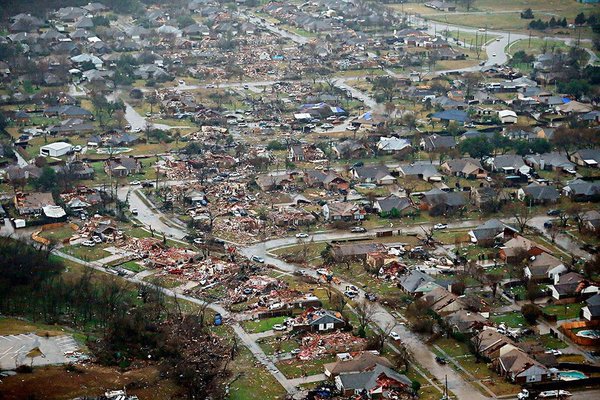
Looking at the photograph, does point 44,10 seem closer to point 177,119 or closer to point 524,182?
point 177,119

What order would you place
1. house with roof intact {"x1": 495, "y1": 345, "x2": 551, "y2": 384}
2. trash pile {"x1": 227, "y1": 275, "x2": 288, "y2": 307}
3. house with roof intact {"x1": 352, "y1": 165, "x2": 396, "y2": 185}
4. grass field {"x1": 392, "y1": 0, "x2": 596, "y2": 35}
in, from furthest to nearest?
grass field {"x1": 392, "y1": 0, "x2": 596, "y2": 35}, house with roof intact {"x1": 352, "y1": 165, "x2": 396, "y2": 185}, trash pile {"x1": 227, "y1": 275, "x2": 288, "y2": 307}, house with roof intact {"x1": 495, "y1": 345, "x2": 551, "y2": 384}

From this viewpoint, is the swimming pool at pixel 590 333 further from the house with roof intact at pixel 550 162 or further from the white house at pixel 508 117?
the white house at pixel 508 117

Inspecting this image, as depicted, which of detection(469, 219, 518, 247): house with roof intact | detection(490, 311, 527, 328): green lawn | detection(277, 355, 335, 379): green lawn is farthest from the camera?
detection(469, 219, 518, 247): house with roof intact

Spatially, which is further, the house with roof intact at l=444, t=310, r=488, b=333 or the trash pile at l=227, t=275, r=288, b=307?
the trash pile at l=227, t=275, r=288, b=307

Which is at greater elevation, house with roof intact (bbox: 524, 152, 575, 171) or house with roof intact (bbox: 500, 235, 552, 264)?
house with roof intact (bbox: 500, 235, 552, 264)

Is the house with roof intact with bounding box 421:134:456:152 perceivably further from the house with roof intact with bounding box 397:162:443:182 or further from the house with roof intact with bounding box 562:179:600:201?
the house with roof intact with bounding box 562:179:600:201

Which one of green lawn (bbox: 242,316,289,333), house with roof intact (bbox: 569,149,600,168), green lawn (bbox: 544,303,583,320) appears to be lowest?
house with roof intact (bbox: 569,149,600,168)

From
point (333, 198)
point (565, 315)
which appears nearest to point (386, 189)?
point (333, 198)

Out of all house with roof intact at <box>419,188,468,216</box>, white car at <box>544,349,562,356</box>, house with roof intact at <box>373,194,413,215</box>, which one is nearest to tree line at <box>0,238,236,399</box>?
white car at <box>544,349,562,356</box>
